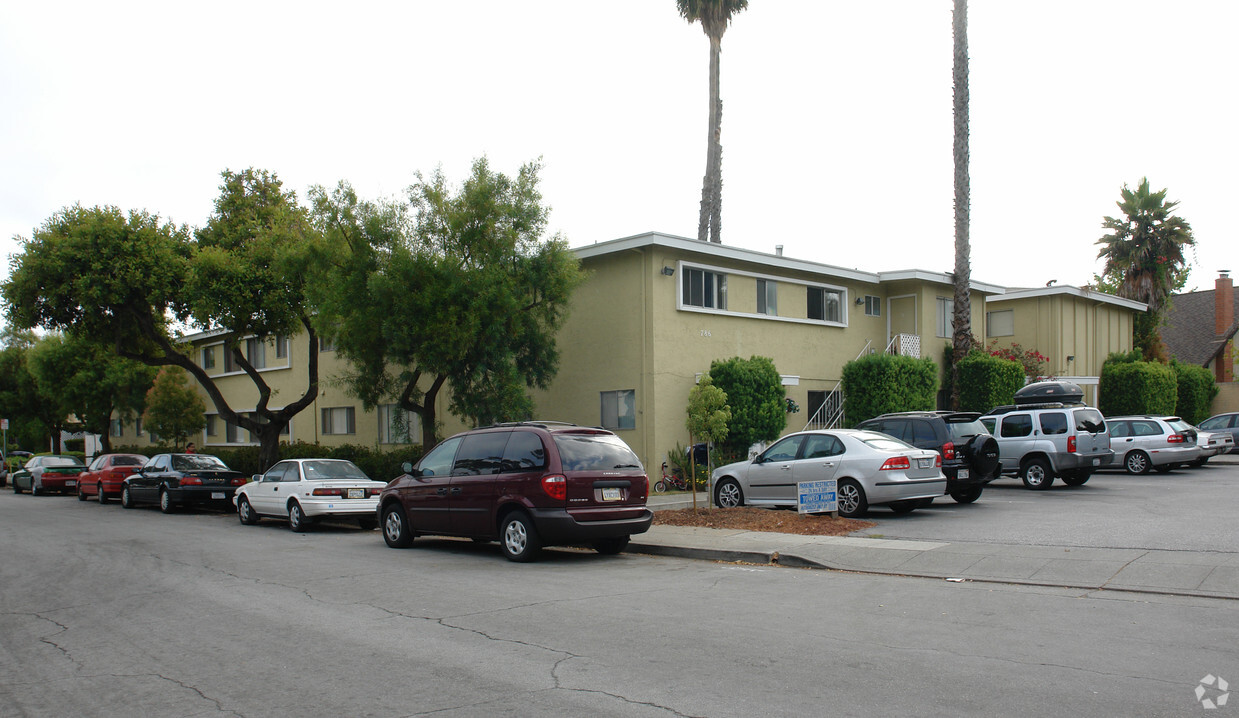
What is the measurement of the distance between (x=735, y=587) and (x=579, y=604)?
187cm

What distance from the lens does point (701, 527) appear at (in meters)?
14.3

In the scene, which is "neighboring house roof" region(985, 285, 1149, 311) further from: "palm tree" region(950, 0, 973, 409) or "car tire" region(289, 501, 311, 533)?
"car tire" region(289, 501, 311, 533)

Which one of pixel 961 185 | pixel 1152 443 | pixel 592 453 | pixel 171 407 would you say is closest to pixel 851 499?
pixel 592 453

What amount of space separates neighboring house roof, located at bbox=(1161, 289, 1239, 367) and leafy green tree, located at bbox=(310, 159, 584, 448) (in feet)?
124

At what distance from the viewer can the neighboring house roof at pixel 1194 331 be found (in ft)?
151

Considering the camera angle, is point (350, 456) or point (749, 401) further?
point (350, 456)

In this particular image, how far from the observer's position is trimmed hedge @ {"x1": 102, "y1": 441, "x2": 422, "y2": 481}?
2499cm

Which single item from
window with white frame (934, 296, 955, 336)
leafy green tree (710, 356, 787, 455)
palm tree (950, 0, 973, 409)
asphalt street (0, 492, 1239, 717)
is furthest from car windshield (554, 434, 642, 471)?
window with white frame (934, 296, 955, 336)

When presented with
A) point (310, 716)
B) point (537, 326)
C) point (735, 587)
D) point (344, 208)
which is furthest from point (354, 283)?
point (310, 716)

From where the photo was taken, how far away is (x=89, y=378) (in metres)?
38.0

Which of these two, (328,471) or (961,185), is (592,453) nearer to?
(328,471)

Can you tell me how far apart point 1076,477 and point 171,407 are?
1296 inches

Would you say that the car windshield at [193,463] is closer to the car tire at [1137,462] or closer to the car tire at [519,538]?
the car tire at [519,538]

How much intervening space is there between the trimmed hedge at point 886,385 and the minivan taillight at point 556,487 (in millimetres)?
15293
